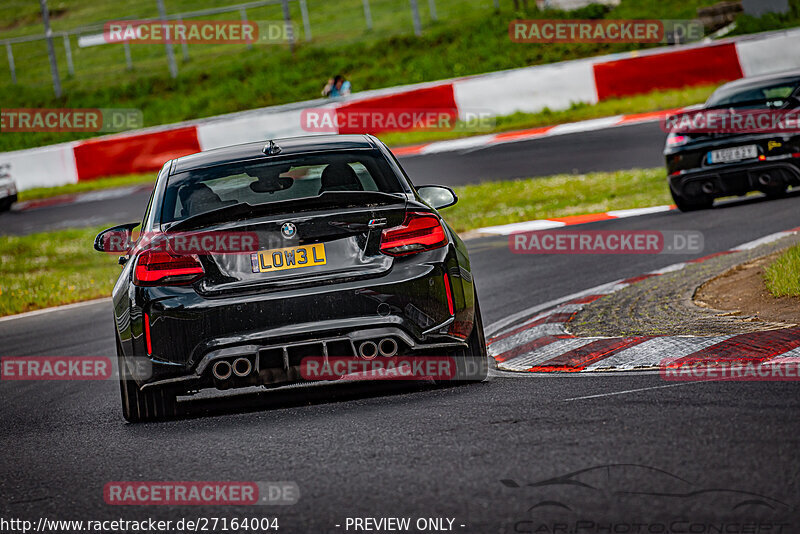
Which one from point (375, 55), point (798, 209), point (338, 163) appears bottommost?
point (798, 209)

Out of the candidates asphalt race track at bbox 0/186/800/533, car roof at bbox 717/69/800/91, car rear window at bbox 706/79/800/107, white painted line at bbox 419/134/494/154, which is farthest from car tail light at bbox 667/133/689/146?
white painted line at bbox 419/134/494/154

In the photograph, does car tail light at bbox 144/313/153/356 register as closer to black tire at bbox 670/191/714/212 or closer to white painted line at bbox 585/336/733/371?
Result: white painted line at bbox 585/336/733/371

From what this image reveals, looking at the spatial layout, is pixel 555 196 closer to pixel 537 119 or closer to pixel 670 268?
pixel 537 119

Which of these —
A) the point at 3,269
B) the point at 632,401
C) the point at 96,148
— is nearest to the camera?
the point at 632,401

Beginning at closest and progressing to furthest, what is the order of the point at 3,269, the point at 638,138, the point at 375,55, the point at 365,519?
the point at 365,519 → the point at 3,269 → the point at 638,138 → the point at 375,55

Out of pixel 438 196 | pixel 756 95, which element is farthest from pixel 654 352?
pixel 756 95

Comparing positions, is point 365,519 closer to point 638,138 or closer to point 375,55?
point 638,138

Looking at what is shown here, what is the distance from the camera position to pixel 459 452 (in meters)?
4.73

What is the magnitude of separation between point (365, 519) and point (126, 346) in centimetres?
239

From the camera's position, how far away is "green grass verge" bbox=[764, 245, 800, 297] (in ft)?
24.2

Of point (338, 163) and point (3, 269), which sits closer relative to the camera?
point (338, 163)

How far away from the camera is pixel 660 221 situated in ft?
42.7

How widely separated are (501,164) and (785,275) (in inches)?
486

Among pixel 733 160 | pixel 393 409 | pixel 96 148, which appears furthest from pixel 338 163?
pixel 96 148
